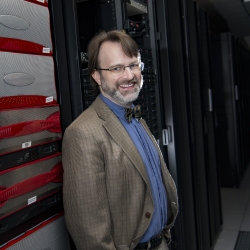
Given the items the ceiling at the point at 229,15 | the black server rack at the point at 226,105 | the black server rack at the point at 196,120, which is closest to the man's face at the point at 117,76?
the black server rack at the point at 196,120

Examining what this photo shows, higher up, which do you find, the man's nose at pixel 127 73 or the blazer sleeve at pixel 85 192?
the man's nose at pixel 127 73

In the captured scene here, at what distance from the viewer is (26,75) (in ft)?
3.71

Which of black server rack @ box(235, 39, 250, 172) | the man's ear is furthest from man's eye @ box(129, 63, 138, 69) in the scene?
black server rack @ box(235, 39, 250, 172)

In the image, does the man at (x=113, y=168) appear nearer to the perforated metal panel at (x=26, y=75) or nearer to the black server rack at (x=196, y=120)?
the perforated metal panel at (x=26, y=75)

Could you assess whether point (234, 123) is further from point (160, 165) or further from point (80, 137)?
point (80, 137)

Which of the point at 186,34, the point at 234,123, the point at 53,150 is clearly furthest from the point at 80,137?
the point at 234,123

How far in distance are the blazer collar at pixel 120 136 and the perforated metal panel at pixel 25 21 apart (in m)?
0.31

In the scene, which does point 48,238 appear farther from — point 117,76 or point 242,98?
point 242,98

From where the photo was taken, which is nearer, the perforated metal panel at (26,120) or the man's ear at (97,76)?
the perforated metal panel at (26,120)

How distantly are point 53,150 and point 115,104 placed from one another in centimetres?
31

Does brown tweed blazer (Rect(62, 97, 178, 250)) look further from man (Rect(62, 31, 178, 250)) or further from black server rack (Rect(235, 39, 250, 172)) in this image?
black server rack (Rect(235, 39, 250, 172))

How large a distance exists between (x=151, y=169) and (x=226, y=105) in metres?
4.09

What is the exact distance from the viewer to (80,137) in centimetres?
122

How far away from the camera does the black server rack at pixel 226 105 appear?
16.8 feet
